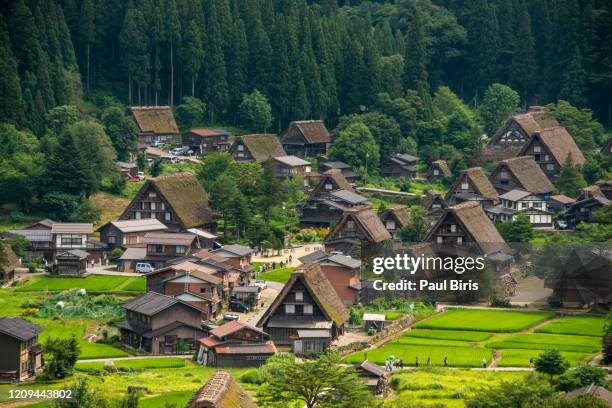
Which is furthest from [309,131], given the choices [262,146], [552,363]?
[552,363]

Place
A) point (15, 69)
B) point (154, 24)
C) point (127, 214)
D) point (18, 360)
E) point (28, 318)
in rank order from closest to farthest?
point (18, 360)
point (28, 318)
point (127, 214)
point (15, 69)
point (154, 24)

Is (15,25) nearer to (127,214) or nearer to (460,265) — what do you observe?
(127,214)

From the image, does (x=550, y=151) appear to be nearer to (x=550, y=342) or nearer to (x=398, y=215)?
(x=398, y=215)

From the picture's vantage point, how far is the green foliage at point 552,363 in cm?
5078

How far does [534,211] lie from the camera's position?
81000 millimetres

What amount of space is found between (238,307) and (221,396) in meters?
24.8

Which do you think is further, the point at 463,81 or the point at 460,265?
the point at 463,81

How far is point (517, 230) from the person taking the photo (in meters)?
73.1

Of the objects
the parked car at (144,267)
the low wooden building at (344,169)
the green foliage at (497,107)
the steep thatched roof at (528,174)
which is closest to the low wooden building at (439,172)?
the low wooden building at (344,169)

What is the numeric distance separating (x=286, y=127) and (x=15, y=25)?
19.1 meters

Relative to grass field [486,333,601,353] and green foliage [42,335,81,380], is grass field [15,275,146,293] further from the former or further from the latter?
grass field [486,333,601,353]

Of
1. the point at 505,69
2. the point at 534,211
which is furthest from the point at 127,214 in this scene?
the point at 505,69

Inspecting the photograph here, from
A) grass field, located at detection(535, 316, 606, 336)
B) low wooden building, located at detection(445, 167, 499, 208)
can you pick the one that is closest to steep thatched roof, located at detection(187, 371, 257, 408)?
grass field, located at detection(535, 316, 606, 336)

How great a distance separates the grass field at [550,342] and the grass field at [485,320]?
1.64 m
